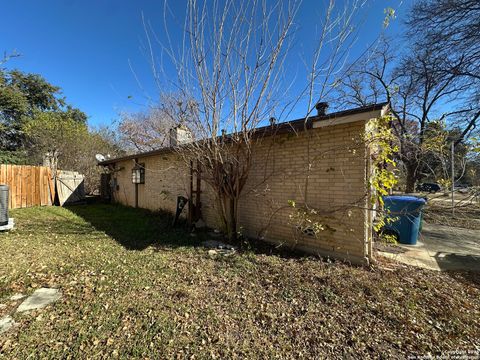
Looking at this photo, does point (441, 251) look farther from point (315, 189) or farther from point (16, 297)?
point (16, 297)

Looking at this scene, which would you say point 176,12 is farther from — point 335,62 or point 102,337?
point 102,337

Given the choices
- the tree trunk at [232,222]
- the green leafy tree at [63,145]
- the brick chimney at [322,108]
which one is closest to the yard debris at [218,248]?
the tree trunk at [232,222]

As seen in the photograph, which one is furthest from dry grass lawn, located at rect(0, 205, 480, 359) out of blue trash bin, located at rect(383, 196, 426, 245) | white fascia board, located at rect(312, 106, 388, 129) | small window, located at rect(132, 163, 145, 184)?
small window, located at rect(132, 163, 145, 184)

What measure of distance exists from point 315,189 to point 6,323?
4699 mm

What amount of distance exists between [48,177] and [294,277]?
12.5 meters

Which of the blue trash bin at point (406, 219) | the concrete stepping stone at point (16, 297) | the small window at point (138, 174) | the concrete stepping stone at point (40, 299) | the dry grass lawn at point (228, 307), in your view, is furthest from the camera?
the small window at point (138, 174)

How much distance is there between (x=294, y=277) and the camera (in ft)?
11.1

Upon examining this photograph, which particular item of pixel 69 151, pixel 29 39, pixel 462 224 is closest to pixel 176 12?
pixel 29 39

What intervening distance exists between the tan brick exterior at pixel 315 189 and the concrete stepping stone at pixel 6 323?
417 cm

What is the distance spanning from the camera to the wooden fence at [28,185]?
907 centimetres

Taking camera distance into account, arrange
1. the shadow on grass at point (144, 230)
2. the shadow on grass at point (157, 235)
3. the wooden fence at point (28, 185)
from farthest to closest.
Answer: the wooden fence at point (28, 185)
the shadow on grass at point (144, 230)
the shadow on grass at point (157, 235)

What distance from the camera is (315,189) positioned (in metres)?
4.39

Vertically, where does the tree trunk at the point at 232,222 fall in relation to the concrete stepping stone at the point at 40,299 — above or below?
above

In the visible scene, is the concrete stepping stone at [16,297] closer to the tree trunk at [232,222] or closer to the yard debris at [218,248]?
the yard debris at [218,248]
